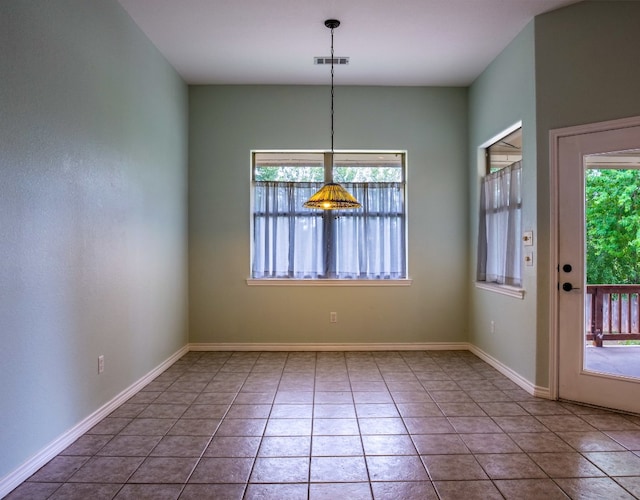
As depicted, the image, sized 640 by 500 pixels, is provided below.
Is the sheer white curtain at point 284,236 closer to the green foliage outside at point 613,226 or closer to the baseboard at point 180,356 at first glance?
the baseboard at point 180,356

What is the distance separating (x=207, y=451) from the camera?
2385 millimetres

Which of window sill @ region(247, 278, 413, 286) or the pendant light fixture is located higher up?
the pendant light fixture

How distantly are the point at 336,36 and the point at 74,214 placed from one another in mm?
2633

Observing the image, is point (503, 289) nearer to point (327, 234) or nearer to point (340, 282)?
point (340, 282)

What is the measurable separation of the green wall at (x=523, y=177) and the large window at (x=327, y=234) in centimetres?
90

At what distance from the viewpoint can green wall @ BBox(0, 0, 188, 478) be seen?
6.75 feet

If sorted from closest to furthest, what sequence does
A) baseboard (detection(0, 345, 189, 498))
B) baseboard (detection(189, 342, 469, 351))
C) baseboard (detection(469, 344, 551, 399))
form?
baseboard (detection(0, 345, 189, 498))
baseboard (detection(469, 344, 551, 399))
baseboard (detection(189, 342, 469, 351))

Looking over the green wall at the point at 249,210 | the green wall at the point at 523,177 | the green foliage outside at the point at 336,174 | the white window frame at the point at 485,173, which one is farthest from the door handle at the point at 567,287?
the green foliage outside at the point at 336,174

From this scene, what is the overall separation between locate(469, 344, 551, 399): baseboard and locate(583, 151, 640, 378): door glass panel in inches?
14.8

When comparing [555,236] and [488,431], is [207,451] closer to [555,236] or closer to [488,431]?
[488,431]

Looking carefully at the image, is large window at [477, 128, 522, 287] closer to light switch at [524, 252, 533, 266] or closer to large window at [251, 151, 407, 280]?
light switch at [524, 252, 533, 266]

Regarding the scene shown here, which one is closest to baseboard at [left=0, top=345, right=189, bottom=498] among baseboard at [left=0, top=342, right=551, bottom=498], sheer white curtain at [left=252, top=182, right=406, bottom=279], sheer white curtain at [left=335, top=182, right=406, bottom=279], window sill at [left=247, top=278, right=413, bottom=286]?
baseboard at [left=0, top=342, right=551, bottom=498]

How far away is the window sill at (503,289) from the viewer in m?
3.52

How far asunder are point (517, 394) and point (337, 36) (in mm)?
3442
